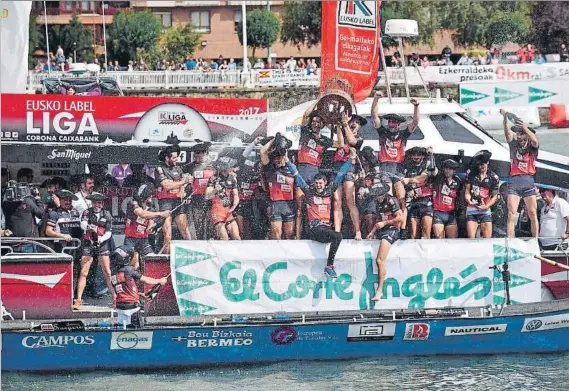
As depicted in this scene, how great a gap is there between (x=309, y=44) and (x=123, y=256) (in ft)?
107

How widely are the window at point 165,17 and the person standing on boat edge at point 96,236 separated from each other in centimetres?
3523

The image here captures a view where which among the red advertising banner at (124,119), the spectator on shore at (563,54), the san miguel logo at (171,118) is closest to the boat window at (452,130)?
the red advertising banner at (124,119)

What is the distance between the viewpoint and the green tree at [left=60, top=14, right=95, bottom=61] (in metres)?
48.8

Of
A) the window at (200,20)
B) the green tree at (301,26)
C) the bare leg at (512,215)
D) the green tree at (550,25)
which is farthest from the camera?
the window at (200,20)

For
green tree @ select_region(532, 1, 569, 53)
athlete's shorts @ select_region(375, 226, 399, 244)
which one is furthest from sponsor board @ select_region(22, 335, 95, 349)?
green tree @ select_region(532, 1, 569, 53)

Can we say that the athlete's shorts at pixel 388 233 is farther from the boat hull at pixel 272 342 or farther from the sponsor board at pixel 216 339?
the sponsor board at pixel 216 339

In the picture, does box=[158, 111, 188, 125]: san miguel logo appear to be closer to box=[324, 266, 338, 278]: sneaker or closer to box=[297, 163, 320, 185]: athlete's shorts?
box=[297, 163, 320, 185]: athlete's shorts

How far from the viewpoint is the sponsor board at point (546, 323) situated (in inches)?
608

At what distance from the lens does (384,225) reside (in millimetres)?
14711

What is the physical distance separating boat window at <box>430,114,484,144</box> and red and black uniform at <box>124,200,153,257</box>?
14.1ft

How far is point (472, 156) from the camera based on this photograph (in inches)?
625

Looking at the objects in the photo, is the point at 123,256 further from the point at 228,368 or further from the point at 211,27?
the point at 211,27

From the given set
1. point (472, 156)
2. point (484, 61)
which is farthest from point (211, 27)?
point (472, 156)

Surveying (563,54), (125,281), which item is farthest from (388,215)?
(563,54)
